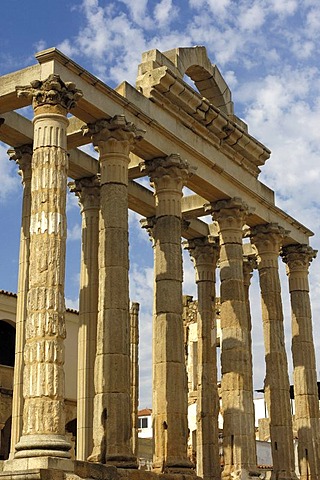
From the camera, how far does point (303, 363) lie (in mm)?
32219

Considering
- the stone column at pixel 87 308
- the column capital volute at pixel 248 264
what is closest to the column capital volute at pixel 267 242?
the column capital volute at pixel 248 264

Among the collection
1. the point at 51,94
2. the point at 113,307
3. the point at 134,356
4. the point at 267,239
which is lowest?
the point at 113,307

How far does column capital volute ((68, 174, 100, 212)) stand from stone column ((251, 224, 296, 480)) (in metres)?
7.21

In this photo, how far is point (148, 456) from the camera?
41656 millimetres

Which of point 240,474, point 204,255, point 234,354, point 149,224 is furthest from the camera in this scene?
point 204,255

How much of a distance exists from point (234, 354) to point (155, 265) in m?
4.13

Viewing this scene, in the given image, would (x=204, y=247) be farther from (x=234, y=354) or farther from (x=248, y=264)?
(x=234, y=354)

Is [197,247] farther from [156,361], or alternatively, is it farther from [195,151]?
[156,361]

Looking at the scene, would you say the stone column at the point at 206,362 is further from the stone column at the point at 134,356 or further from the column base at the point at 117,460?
the column base at the point at 117,460

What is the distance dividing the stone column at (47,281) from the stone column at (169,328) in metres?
5.14

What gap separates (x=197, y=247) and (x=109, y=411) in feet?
43.2

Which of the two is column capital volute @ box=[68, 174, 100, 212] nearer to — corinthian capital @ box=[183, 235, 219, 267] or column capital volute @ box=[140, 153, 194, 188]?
column capital volute @ box=[140, 153, 194, 188]

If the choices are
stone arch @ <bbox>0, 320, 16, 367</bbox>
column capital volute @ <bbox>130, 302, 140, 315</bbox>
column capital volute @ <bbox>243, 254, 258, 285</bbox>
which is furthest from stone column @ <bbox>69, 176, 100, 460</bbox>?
column capital volute @ <bbox>243, 254, 258, 285</bbox>

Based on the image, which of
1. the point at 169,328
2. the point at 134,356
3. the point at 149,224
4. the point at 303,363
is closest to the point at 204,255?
the point at 149,224
